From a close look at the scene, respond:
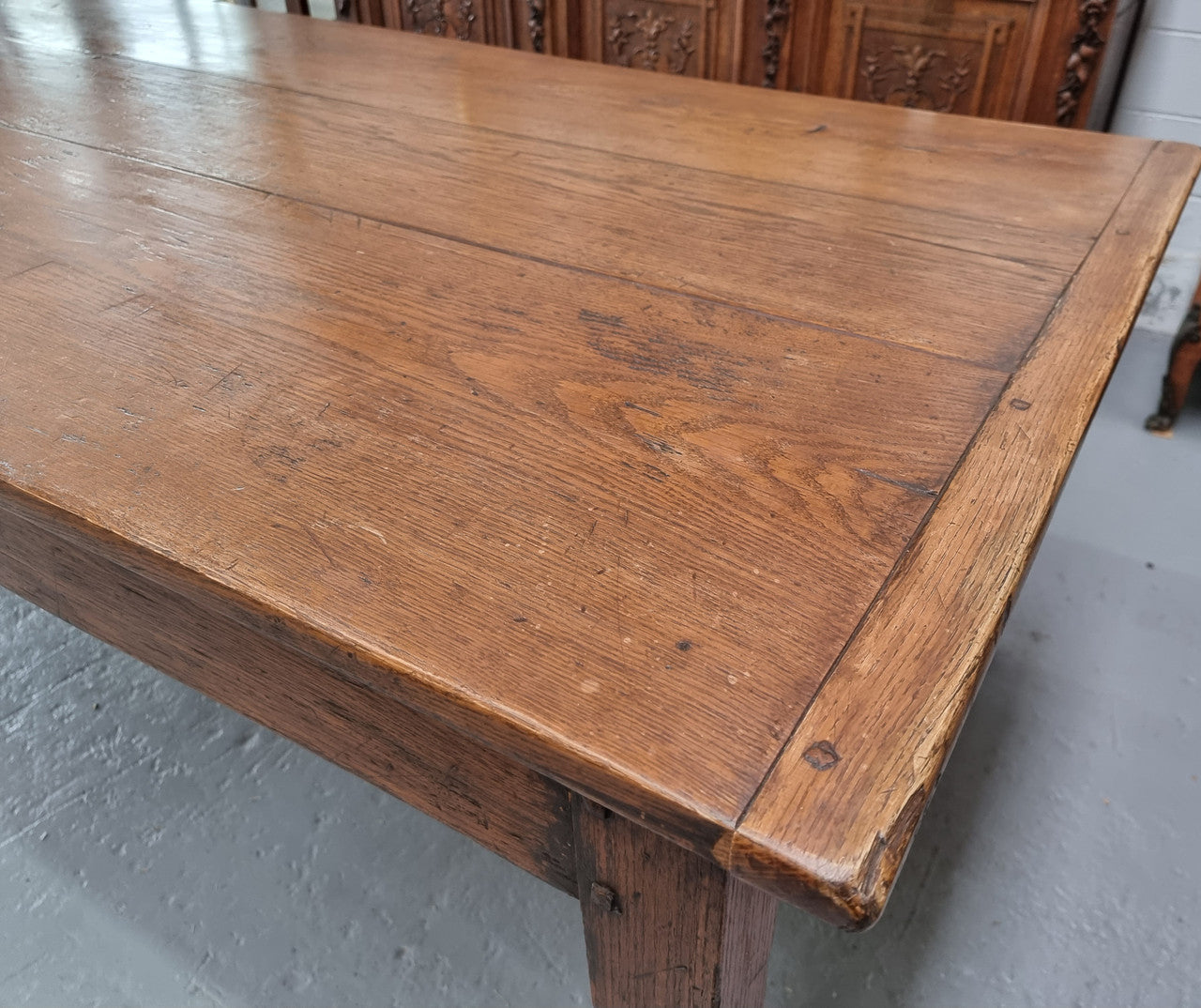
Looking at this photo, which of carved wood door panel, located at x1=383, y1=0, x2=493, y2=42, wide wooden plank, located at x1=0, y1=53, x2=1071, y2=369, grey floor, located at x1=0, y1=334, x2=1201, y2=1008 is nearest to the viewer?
wide wooden plank, located at x1=0, y1=53, x2=1071, y2=369

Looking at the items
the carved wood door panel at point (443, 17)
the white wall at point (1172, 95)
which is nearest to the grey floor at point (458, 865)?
the white wall at point (1172, 95)

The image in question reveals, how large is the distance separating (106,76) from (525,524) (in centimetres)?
122

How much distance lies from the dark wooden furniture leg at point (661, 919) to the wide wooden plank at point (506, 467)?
0.33ft

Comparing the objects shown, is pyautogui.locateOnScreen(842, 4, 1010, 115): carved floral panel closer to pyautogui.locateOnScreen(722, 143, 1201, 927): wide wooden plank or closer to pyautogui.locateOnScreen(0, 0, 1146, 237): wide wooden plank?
pyautogui.locateOnScreen(0, 0, 1146, 237): wide wooden plank

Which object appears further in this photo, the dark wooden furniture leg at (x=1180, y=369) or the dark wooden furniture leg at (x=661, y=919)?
the dark wooden furniture leg at (x=1180, y=369)

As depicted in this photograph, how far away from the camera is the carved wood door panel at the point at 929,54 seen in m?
1.78

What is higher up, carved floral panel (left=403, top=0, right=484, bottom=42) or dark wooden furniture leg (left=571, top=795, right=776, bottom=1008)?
carved floral panel (left=403, top=0, right=484, bottom=42)

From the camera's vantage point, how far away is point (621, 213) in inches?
37.2

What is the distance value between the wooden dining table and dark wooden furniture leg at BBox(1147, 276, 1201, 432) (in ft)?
2.22

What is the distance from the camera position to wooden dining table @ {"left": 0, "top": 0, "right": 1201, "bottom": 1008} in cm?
45

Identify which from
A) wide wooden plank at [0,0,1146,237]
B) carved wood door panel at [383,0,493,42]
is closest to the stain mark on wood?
wide wooden plank at [0,0,1146,237]

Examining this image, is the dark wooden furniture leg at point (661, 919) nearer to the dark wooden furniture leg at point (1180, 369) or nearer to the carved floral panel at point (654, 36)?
the dark wooden furniture leg at point (1180, 369)

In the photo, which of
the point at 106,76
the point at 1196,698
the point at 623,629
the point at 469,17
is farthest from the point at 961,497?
the point at 469,17

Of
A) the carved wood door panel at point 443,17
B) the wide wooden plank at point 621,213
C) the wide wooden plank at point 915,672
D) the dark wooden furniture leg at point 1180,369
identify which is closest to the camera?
the wide wooden plank at point 915,672
